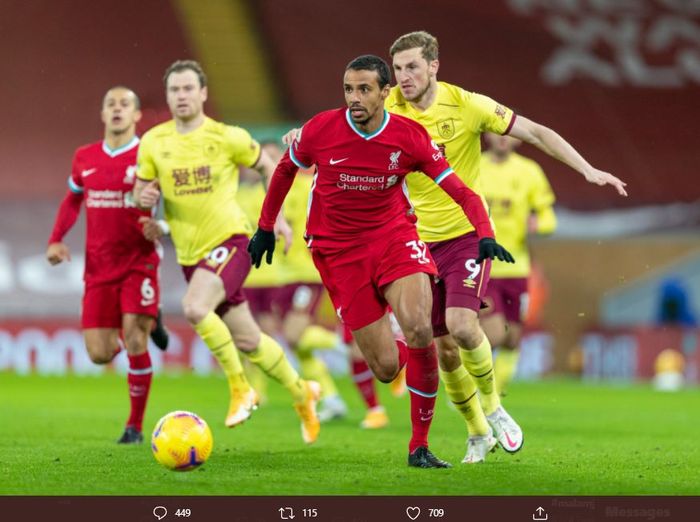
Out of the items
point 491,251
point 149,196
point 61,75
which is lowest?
point 491,251

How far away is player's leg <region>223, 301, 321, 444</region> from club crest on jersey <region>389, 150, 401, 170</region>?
2.02 metres

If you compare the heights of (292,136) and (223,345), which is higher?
(292,136)

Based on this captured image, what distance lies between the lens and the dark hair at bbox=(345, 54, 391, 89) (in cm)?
633

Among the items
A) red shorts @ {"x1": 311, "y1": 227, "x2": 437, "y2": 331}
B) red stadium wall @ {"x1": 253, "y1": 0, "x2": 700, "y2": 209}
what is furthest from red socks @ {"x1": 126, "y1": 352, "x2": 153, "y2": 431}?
red stadium wall @ {"x1": 253, "y1": 0, "x2": 700, "y2": 209}

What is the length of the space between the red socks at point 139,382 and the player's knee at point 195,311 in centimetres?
84

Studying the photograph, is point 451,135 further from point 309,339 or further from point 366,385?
point 309,339

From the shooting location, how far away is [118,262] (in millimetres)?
8469

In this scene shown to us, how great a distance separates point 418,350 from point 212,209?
204 centimetres

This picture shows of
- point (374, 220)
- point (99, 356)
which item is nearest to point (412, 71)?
point (374, 220)

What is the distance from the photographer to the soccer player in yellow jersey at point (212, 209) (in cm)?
806

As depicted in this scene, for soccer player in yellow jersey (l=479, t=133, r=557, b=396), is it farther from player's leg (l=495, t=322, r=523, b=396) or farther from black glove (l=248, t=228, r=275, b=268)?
black glove (l=248, t=228, r=275, b=268)

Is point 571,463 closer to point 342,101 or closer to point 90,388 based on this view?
point 90,388

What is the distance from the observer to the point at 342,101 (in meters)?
20.3

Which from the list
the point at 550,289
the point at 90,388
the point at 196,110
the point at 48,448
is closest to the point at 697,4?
the point at 550,289
